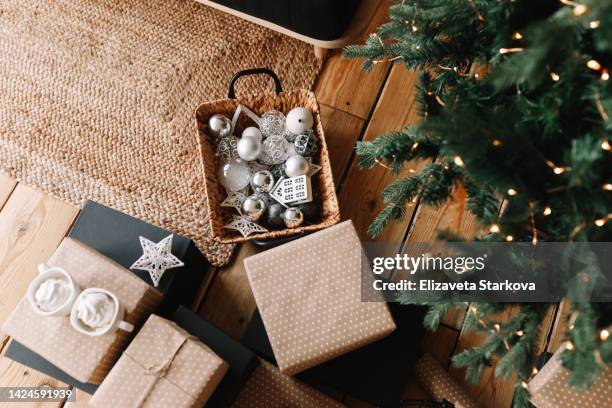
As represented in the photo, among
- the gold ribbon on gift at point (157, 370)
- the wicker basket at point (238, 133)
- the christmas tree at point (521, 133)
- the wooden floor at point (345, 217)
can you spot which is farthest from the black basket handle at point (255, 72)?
the gold ribbon on gift at point (157, 370)

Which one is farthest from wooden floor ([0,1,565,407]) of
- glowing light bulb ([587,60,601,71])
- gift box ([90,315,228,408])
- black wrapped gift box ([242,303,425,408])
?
glowing light bulb ([587,60,601,71])

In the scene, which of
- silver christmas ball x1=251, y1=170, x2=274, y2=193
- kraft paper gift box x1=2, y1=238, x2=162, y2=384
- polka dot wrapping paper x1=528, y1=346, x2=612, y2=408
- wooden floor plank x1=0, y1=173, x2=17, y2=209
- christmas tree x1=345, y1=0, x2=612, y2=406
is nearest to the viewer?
christmas tree x1=345, y1=0, x2=612, y2=406

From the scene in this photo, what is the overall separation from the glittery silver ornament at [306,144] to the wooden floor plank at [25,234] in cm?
66

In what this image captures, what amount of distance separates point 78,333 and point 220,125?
55 cm

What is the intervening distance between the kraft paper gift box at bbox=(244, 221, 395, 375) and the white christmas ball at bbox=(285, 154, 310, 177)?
0.19m

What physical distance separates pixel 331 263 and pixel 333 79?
2.03 feet

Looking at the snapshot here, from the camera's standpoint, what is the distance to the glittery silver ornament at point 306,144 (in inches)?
47.9

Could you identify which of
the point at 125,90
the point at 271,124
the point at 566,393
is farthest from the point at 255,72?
the point at 566,393

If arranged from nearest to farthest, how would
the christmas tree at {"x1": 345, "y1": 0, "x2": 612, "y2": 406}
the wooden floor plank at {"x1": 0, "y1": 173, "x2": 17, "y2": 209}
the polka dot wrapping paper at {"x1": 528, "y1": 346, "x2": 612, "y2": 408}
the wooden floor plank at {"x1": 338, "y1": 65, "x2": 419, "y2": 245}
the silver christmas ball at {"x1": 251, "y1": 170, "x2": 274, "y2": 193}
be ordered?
the christmas tree at {"x1": 345, "y1": 0, "x2": 612, "y2": 406} < the polka dot wrapping paper at {"x1": 528, "y1": 346, "x2": 612, "y2": 408} < the silver christmas ball at {"x1": 251, "y1": 170, "x2": 274, "y2": 193} < the wooden floor plank at {"x1": 338, "y1": 65, "x2": 419, "y2": 245} < the wooden floor plank at {"x1": 0, "y1": 173, "x2": 17, "y2": 209}

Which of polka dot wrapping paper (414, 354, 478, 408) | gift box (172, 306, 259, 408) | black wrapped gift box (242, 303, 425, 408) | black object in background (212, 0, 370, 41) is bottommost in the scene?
polka dot wrapping paper (414, 354, 478, 408)

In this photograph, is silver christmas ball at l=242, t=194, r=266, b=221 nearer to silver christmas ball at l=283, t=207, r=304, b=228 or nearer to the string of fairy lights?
silver christmas ball at l=283, t=207, r=304, b=228

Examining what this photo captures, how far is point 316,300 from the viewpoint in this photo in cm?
104

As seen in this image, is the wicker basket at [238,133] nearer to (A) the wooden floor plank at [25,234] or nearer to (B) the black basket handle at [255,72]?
(B) the black basket handle at [255,72]

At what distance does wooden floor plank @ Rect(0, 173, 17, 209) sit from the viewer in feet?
4.74
